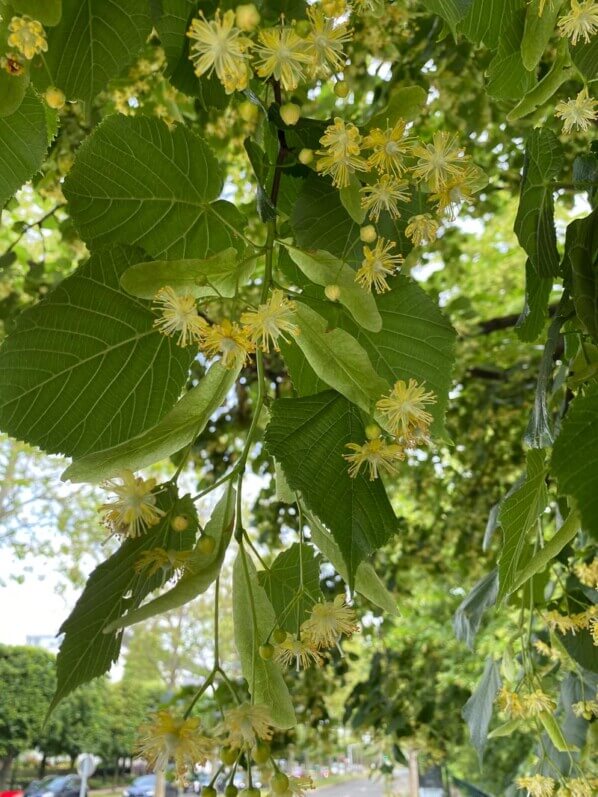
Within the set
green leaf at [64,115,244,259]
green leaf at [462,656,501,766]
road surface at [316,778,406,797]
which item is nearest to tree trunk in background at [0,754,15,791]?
road surface at [316,778,406,797]

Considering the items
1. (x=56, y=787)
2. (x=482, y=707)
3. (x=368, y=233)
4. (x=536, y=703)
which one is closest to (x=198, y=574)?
(x=368, y=233)

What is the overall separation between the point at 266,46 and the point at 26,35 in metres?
0.13

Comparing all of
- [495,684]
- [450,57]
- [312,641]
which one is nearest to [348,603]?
[312,641]

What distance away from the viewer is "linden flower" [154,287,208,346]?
0.41m

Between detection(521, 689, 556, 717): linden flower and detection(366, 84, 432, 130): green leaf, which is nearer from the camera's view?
detection(366, 84, 432, 130): green leaf

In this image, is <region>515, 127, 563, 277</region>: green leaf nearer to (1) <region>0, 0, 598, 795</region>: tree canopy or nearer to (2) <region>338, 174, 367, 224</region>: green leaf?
(1) <region>0, 0, 598, 795</region>: tree canopy

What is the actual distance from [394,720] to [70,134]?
2.23m

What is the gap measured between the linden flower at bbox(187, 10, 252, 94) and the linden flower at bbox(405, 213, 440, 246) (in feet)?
0.50

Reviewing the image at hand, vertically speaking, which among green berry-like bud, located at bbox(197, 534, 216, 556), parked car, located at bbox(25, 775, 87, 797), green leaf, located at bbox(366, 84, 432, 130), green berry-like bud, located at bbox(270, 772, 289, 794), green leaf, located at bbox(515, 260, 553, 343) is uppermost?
green leaf, located at bbox(515, 260, 553, 343)

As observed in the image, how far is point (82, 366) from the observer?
46 cm

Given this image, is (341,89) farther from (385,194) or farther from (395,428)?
(395,428)

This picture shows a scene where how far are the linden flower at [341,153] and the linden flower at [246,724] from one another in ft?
0.99

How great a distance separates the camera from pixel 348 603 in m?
0.47

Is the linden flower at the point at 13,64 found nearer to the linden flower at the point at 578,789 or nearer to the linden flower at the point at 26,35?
the linden flower at the point at 26,35
